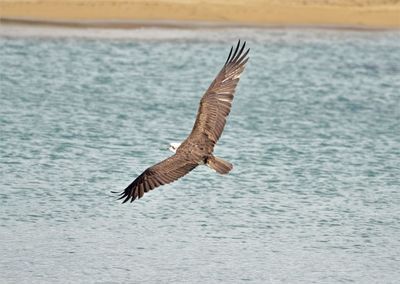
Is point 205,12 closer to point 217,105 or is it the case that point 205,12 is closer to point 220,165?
point 217,105

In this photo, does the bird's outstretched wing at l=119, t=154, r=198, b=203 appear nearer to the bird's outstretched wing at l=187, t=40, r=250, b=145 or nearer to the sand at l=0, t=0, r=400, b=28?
the bird's outstretched wing at l=187, t=40, r=250, b=145

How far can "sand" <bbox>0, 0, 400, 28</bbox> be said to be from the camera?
25.2 meters

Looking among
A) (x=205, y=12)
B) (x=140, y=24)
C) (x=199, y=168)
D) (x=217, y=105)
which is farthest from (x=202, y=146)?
(x=205, y=12)

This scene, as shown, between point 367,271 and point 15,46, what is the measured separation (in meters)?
13.1

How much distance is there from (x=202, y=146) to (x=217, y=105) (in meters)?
0.58

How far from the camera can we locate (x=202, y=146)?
11156 mm

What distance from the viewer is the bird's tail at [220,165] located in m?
10.7

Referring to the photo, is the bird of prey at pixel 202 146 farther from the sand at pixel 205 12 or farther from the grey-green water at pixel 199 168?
the sand at pixel 205 12

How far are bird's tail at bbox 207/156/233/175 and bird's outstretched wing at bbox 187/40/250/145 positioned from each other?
16.2 inches

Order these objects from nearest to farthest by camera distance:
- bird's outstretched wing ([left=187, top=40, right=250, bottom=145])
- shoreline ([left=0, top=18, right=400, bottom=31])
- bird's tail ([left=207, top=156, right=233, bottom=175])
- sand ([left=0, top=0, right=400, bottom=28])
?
bird's tail ([left=207, top=156, right=233, bottom=175])
bird's outstretched wing ([left=187, top=40, right=250, bottom=145])
shoreline ([left=0, top=18, right=400, bottom=31])
sand ([left=0, top=0, right=400, bottom=28])

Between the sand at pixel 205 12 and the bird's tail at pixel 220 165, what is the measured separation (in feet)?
47.2

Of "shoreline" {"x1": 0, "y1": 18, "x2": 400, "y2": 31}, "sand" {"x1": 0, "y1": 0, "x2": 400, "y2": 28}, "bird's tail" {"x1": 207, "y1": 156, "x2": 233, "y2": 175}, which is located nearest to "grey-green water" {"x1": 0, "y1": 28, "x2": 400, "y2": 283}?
"shoreline" {"x1": 0, "y1": 18, "x2": 400, "y2": 31}

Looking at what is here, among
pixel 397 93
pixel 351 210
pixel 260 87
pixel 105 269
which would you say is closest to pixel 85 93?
pixel 260 87

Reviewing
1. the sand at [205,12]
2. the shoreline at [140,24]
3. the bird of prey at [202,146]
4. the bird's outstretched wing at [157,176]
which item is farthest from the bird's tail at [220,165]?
the sand at [205,12]
